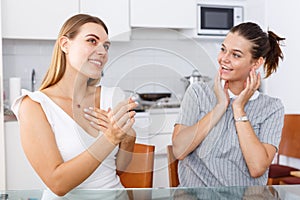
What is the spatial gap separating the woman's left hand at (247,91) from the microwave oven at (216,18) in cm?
189

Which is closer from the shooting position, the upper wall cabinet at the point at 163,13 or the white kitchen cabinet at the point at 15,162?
the white kitchen cabinet at the point at 15,162

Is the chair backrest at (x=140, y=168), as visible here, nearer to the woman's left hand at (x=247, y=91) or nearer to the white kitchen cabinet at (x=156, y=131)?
the white kitchen cabinet at (x=156, y=131)

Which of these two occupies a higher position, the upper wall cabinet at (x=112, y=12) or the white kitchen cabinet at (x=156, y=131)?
the upper wall cabinet at (x=112, y=12)

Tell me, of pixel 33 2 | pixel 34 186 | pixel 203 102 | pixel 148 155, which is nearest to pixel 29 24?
pixel 33 2

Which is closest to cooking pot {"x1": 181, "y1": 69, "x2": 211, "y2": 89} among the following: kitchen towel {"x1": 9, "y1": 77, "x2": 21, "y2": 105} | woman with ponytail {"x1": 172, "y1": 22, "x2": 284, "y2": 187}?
woman with ponytail {"x1": 172, "y1": 22, "x2": 284, "y2": 187}

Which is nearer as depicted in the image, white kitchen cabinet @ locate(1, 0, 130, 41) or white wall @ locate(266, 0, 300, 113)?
white kitchen cabinet @ locate(1, 0, 130, 41)

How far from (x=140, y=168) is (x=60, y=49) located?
433mm

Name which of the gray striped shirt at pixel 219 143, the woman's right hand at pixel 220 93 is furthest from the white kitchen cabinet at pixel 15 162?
the woman's right hand at pixel 220 93

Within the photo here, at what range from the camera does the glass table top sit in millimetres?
1079

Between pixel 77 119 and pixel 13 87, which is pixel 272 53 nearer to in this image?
pixel 77 119

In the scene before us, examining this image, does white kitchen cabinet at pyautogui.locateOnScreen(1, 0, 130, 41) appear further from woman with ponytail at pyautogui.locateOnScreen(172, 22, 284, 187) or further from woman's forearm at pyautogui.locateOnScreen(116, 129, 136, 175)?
woman's forearm at pyautogui.locateOnScreen(116, 129, 136, 175)

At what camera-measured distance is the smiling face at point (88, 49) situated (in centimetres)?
123

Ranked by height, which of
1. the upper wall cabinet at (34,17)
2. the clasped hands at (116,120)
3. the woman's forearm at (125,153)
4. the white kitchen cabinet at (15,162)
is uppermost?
the upper wall cabinet at (34,17)

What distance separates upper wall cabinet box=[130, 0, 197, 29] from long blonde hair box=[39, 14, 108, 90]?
1.93m
